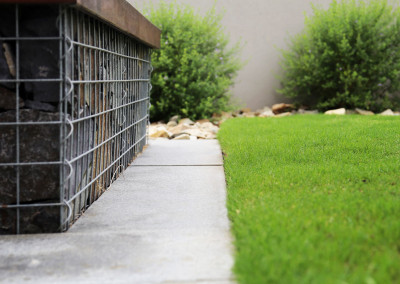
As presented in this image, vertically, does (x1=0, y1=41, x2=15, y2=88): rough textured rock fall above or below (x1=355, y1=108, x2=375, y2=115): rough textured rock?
above

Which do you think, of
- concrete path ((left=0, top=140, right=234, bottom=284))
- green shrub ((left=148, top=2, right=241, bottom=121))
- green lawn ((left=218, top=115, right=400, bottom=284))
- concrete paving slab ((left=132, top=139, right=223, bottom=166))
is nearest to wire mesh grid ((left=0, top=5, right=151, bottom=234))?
concrete path ((left=0, top=140, right=234, bottom=284))

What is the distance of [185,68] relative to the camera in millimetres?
6582

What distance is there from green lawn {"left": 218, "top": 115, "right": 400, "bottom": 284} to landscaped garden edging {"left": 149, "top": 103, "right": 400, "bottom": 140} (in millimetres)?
1395

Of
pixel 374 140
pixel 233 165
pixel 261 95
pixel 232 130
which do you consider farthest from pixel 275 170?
pixel 261 95

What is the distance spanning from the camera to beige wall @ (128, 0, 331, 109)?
8.02 m

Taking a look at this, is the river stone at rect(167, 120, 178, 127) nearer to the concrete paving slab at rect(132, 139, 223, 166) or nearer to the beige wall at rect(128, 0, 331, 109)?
the concrete paving slab at rect(132, 139, 223, 166)

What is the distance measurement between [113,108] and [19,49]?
1073 mm

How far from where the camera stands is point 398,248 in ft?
5.42

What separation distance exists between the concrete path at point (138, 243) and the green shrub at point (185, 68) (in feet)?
12.2

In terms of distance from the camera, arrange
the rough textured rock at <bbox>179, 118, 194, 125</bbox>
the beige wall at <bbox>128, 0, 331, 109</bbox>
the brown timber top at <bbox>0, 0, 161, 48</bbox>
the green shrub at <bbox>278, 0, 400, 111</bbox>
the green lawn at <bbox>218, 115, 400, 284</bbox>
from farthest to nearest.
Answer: the beige wall at <bbox>128, 0, 331, 109</bbox> < the green shrub at <bbox>278, 0, 400, 111</bbox> < the rough textured rock at <bbox>179, 118, 194, 125</bbox> < the brown timber top at <bbox>0, 0, 161, 48</bbox> < the green lawn at <bbox>218, 115, 400, 284</bbox>

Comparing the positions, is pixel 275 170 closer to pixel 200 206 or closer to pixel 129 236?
pixel 200 206

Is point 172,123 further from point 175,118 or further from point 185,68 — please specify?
point 185,68

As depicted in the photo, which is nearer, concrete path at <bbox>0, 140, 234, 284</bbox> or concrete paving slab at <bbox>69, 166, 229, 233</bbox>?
concrete path at <bbox>0, 140, 234, 284</bbox>

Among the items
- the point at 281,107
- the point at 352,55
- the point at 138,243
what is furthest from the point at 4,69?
the point at 352,55
